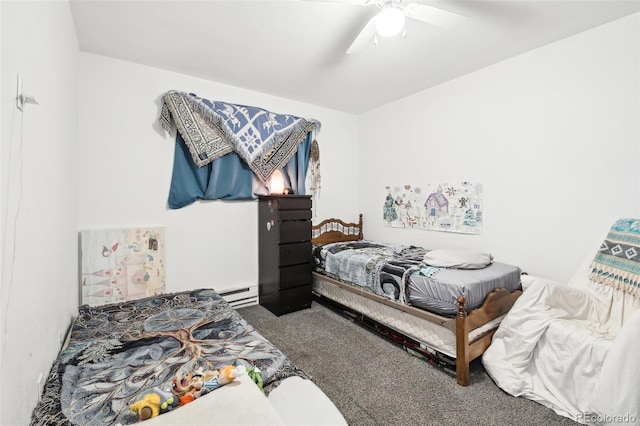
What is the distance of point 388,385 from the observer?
199 cm

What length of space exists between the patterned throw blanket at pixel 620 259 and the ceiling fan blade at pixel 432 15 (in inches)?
70.7

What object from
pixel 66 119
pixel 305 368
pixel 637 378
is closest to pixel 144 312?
pixel 305 368

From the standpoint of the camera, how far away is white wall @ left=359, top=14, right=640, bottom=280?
2162 millimetres

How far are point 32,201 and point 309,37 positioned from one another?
82.0 inches

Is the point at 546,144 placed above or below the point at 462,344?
above

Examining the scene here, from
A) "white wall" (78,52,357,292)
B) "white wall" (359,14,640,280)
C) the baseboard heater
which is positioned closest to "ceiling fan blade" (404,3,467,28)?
"white wall" (359,14,640,280)

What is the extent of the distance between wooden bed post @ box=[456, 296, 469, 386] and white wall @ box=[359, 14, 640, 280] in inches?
44.8

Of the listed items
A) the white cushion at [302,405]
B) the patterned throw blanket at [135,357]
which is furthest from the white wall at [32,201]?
the white cushion at [302,405]

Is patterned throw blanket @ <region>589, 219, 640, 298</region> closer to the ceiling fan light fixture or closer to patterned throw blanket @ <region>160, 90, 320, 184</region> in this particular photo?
the ceiling fan light fixture

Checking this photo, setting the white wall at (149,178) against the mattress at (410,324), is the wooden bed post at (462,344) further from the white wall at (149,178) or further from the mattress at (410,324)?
the white wall at (149,178)

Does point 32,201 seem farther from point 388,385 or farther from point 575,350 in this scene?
point 575,350

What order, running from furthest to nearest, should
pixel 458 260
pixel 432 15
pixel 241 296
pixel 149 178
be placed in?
pixel 241 296, pixel 149 178, pixel 458 260, pixel 432 15

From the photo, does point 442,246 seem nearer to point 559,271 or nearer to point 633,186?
point 559,271

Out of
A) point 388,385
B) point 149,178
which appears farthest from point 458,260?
point 149,178
